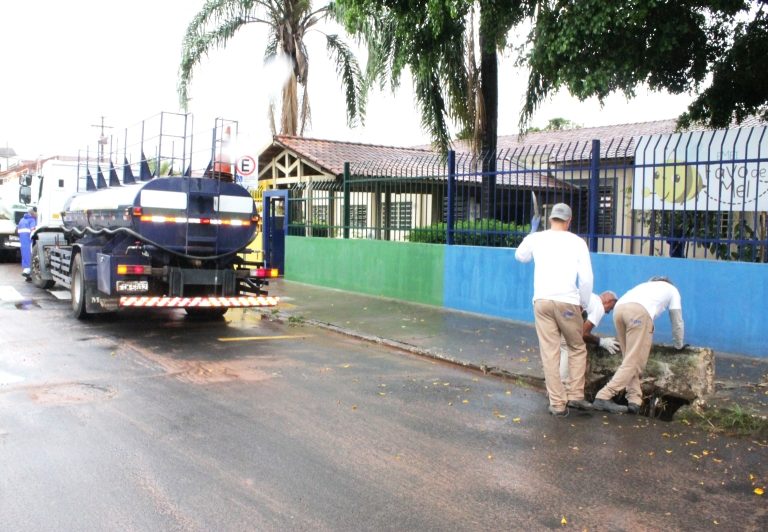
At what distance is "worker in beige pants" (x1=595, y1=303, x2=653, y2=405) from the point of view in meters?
6.18

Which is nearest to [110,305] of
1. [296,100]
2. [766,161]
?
[766,161]

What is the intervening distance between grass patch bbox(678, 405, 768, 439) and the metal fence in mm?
2969

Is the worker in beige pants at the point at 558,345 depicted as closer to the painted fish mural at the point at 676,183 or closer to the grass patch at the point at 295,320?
the painted fish mural at the point at 676,183

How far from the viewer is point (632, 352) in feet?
20.3

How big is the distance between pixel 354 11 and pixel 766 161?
5838 millimetres

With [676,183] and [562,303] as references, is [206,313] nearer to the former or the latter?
[562,303]

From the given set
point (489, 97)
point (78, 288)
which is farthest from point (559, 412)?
point (489, 97)

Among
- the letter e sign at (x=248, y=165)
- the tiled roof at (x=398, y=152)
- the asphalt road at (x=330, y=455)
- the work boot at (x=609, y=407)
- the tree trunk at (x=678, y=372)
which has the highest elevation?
the tiled roof at (x=398, y=152)

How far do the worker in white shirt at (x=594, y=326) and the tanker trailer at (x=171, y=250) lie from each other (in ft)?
17.7

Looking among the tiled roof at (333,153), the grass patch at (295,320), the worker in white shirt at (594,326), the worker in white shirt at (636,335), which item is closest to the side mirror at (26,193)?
the tiled roof at (333,153)

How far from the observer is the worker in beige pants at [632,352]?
243 inches

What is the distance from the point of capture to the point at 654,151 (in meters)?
9.36

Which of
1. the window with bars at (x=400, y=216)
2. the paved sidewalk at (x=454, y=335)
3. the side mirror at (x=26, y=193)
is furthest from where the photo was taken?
the side mirror at (x=26, y=193)

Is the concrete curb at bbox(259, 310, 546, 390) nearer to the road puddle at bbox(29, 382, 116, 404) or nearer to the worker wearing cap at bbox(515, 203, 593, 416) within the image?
the worker wearing cap at bbox(515, 203, 593, 416)
